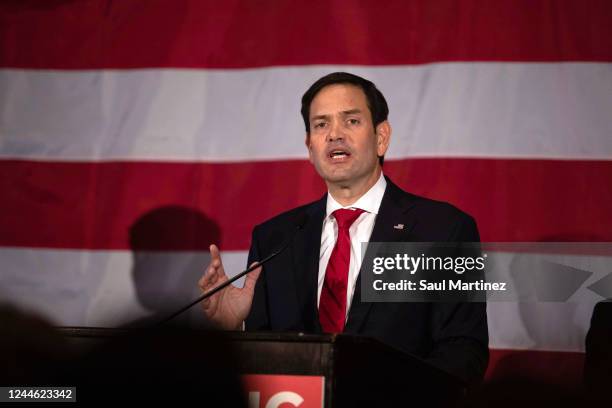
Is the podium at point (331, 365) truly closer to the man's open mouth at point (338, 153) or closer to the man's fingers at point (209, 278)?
the man's fingers at point (209, 278)

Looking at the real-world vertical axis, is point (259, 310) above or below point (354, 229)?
below

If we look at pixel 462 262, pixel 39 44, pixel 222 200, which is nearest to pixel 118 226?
Answer: pixel 222 200

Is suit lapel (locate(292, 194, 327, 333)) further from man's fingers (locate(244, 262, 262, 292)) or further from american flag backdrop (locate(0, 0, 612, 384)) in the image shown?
american flag backdrop (locate(0, 0, 612, 384))

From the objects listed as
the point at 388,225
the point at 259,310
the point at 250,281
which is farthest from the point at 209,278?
the point at 388,225

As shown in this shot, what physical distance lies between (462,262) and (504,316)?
475 millimetres

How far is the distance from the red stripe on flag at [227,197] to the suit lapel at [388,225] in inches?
20.0

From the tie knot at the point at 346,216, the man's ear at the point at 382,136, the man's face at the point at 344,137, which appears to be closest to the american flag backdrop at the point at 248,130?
the man's ear at the point at 382,136

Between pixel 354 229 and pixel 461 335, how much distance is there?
561 mm

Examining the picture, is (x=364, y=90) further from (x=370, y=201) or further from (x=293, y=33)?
(x=293, y=33)

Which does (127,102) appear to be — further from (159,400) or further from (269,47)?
(159,400)

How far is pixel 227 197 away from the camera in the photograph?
12.4 feet

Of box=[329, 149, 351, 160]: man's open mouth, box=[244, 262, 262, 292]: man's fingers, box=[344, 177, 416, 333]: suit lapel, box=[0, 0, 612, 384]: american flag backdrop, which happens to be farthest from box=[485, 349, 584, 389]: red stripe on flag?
box=[244, 262, 262, 292]: man's fingers

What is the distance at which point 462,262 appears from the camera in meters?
3.06

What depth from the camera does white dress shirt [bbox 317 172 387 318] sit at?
9.61 ft
